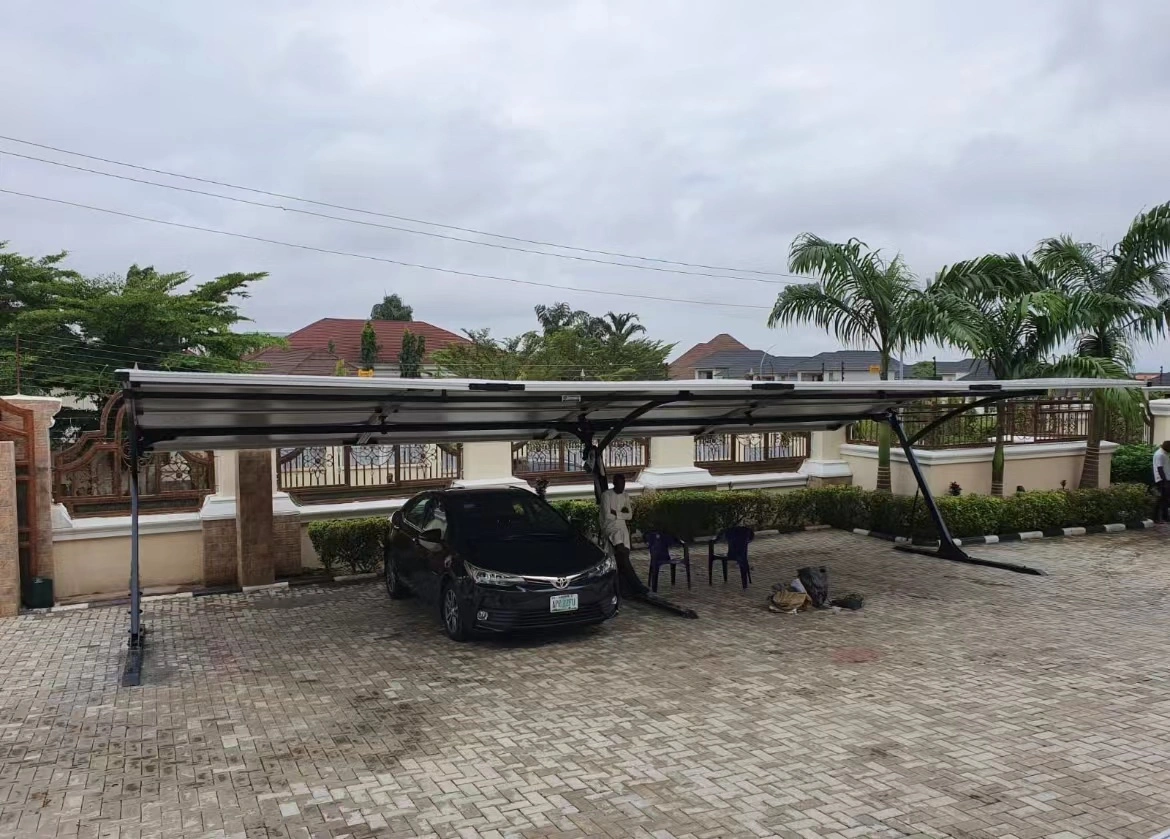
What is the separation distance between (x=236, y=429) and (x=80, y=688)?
9.67 ft

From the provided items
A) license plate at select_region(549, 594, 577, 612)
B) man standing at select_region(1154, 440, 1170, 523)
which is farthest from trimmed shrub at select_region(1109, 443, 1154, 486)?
license plate at select_region(549, 594, 577, 612)

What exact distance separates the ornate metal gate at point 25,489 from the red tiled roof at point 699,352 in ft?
211

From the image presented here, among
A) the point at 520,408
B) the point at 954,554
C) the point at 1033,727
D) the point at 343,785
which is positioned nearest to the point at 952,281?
the point at 954,554

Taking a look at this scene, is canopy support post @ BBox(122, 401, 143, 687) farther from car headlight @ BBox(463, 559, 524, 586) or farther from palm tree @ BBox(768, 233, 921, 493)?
palm tree @ BBox(768, 233, 921, 493)

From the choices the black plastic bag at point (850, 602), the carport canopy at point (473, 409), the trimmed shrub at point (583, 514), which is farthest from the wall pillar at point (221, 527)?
the black plastic bag at point (850, 602)

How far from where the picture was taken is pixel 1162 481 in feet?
50.7

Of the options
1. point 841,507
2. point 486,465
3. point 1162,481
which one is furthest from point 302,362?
point 1162,481

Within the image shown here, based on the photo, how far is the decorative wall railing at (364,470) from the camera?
11.9m

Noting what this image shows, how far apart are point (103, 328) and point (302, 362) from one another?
66.1ft

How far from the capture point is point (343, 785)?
509 centimetres

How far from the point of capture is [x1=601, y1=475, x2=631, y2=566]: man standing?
1002 centimetres

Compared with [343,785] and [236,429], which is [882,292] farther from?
[343,785]

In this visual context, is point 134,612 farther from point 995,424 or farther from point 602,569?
point 995,424

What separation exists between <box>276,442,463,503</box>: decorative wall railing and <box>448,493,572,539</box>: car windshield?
2875 millimetres
